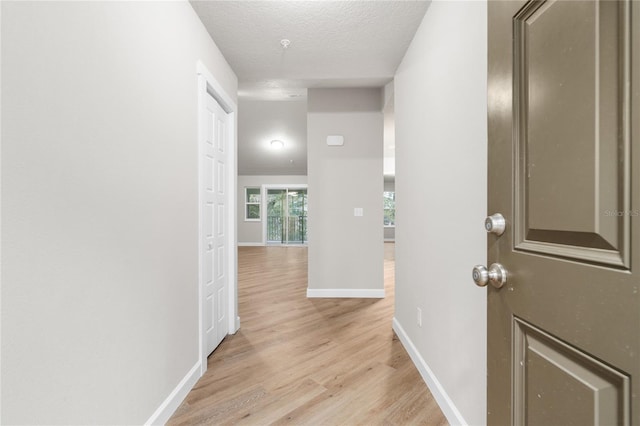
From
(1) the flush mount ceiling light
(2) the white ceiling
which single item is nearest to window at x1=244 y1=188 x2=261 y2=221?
(1) the flush mount ceiling light

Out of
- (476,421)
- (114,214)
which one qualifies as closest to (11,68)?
(114,214)

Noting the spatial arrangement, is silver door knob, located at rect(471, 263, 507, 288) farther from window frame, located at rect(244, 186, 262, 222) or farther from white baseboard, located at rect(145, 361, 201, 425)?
window frame, located at rect(244, 186, 262, 222)

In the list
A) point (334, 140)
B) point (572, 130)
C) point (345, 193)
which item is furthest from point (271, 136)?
point (572, 130)

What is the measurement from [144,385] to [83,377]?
402mm

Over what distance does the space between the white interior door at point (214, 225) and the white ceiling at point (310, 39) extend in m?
0.55

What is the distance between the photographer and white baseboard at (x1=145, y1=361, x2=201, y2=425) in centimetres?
145

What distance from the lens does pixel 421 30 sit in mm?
2035

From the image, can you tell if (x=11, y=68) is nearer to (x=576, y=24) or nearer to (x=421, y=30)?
(x=576, y=24)

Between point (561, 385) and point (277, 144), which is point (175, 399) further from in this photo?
point (277, 144)

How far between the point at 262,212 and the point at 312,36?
779cm

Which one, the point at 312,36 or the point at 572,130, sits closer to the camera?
the point at 572,130

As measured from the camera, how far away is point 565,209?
0.60 meters

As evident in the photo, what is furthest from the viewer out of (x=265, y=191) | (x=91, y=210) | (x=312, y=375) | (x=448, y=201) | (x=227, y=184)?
(x=265, y=191)

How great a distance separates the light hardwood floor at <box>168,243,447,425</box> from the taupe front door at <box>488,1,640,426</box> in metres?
1.03
